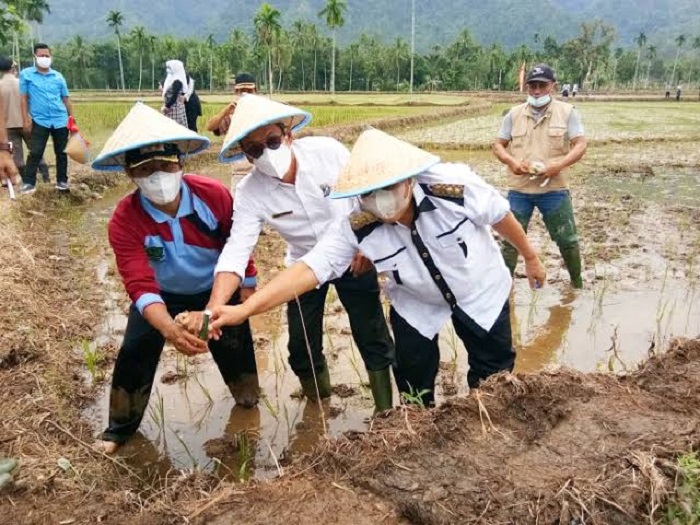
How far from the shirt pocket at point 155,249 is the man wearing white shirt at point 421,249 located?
0.44m

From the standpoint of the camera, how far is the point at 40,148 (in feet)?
23.3

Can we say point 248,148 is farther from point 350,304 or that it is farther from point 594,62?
point 594,62

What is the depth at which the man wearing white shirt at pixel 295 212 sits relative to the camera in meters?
2.52

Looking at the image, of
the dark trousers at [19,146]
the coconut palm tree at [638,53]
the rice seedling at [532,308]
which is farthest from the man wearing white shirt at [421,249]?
the coconut palm tree at [638,53]

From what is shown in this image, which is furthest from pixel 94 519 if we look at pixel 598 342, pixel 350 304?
pixel 598 342

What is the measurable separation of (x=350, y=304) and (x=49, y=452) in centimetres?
138

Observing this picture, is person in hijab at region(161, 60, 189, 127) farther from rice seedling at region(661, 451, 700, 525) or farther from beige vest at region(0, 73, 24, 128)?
rice seedling at region(661, 451, 700, 525)

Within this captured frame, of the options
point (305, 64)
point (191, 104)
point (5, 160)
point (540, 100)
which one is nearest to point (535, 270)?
point (540, 100)

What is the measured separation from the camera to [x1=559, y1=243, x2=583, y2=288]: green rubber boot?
463cm

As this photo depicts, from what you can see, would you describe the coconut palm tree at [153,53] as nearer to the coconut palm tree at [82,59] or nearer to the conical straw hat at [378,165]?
the coconut palm tree at [82,59]

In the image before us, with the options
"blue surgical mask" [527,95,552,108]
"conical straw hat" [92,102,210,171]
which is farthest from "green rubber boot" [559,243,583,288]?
"conical straw hat" [92,102,210,171]

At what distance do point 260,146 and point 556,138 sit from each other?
2667 millimetres

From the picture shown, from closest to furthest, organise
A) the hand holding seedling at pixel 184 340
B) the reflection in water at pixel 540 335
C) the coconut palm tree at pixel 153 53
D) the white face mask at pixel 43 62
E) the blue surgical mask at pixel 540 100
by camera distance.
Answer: the hand holding seedling at pixel 184 340, the reflection in water at pixel 540 335, the blue surgical mask at pixel 540 100, the white face mask at pixel 43 62, the coconut palm tree at pixel 153 53

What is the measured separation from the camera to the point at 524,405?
7.15ft
